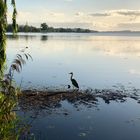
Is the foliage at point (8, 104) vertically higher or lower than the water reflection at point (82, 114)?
higher

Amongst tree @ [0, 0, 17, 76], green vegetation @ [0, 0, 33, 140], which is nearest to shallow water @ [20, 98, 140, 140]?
green vegetation @ [0, 0, 33, 140]

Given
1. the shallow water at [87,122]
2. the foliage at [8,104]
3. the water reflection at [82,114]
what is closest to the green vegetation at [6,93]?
the foliage at [8,104]

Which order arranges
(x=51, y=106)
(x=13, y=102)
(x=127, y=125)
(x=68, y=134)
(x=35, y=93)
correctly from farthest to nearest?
(x=35, y=93), (x=51, y=106), (x=127, y=125), (x=68, y=134), (x=13, y=102)

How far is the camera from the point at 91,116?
57.2 feet

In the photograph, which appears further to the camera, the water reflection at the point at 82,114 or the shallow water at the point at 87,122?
the water reflection at the point at 82,114

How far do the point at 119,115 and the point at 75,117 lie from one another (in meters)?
2.53

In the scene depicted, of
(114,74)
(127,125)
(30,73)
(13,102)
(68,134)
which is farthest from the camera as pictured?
(114,74)

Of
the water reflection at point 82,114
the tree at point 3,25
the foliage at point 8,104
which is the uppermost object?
the tree at point 3,25

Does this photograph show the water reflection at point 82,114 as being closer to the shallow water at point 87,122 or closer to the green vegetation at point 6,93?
the shallow water at point 87,122

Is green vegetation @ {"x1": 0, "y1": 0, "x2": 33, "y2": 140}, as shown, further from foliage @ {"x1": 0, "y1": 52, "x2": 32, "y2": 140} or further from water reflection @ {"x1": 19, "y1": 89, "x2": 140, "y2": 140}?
water reflection @ {"x1": 19, "y1": 89, "x2": 140, "y2": 140}

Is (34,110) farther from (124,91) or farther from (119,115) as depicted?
(124,91)

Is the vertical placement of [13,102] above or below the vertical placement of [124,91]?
above

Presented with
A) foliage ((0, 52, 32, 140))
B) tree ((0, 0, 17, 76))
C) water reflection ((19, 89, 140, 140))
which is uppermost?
tree ((0, 0, 17, 76))

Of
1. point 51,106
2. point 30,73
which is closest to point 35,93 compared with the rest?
point 51,106
